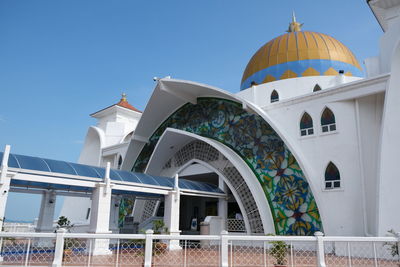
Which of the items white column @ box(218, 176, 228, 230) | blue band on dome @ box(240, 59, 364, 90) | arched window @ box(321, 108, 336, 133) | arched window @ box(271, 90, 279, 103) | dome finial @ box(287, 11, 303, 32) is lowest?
white column @ box(218, 176, 228, 230)

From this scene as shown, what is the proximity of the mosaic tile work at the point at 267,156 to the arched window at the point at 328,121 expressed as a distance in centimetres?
152

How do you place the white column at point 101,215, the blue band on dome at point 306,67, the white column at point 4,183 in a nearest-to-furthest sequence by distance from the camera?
the white column at point 4,183 → the white column at point 101,215 → the blue band on dome at point 306,67

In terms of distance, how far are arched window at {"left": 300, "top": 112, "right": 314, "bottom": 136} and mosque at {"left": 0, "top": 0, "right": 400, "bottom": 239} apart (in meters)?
0.04

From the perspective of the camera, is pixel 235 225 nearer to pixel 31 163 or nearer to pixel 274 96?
pixel 274 96

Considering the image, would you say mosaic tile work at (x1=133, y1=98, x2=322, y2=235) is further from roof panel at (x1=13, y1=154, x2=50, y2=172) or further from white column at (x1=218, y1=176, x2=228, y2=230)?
roof panel at (x1=13, y1=154, x2=50, y2=172)

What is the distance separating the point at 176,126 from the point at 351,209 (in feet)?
31.2

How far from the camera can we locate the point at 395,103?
998 centimetres

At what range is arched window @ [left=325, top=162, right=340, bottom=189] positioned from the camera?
36.1ft

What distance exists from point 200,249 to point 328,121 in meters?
6.08

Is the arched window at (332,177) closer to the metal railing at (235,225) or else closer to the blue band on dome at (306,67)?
the metal railing at (235,225)

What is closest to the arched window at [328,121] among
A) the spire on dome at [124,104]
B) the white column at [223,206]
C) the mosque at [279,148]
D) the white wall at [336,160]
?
the mosque at [279,148]

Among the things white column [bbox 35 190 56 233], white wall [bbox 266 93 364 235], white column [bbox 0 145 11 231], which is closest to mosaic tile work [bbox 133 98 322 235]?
white wall [bbox 266 93 364 235]

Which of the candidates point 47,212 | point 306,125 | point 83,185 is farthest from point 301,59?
point 47,212

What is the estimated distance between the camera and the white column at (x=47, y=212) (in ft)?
41.3
